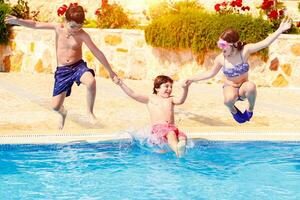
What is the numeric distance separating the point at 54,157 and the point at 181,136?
1456 millimetres

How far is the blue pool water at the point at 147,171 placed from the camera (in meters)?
6.70

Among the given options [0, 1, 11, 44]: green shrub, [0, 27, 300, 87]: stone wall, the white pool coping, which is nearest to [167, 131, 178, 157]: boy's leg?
the white pool coping

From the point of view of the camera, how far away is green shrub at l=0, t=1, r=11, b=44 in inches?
629

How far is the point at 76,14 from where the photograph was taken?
26.4 feet

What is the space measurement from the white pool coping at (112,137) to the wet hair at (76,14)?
1372mm

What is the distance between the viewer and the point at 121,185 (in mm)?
6984

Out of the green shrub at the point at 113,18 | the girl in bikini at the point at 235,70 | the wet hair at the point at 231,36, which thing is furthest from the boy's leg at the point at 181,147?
the green shrub at the point at 113,18

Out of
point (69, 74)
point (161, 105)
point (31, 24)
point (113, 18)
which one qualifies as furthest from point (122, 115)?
point (113, 18)

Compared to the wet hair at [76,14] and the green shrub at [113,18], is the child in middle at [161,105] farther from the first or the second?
the green shrub at [113,18]

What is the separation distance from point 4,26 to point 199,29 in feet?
15.7

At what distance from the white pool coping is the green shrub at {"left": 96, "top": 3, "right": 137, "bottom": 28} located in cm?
735

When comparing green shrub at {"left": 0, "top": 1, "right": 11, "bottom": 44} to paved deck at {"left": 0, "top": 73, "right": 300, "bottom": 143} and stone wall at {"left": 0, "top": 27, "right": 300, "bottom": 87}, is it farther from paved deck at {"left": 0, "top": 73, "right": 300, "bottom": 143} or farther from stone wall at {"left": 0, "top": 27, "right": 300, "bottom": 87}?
paved deck at {"left": 0, "top": 73, "right": 300, "bottom": 143}

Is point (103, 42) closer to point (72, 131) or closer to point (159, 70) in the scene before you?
point (159, 70)

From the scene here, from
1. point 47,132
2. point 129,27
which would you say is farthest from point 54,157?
point 129,27
